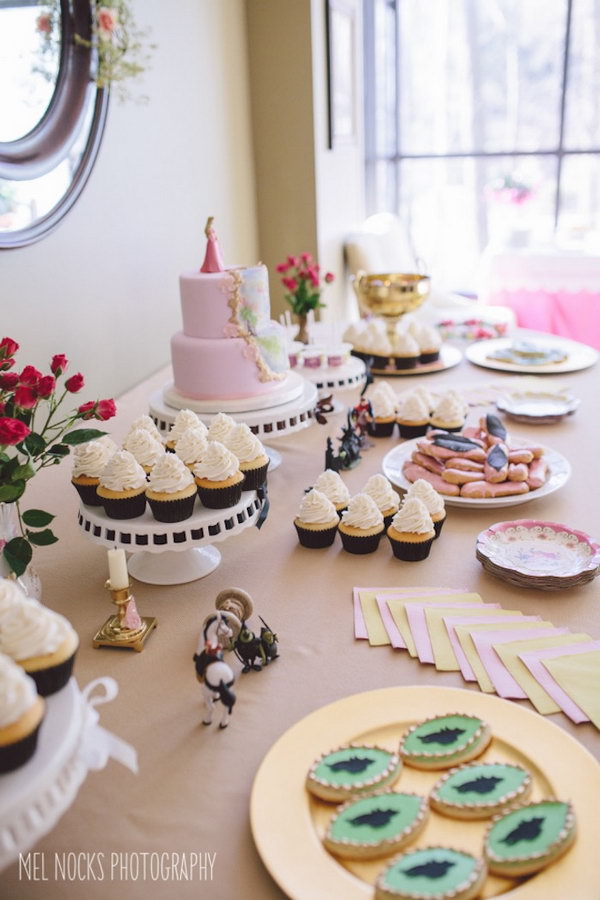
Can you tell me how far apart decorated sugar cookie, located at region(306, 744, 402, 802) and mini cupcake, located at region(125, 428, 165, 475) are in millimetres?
526

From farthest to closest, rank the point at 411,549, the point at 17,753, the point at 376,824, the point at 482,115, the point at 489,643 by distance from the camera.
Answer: the point at 482,115, the point at 411,549, the point at 489,643, the point at 376,824, the point at 17,753

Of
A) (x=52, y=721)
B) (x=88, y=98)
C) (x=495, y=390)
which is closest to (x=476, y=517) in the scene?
(x=495, y=390)

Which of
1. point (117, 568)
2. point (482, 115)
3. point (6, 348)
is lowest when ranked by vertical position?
point (117, 568)

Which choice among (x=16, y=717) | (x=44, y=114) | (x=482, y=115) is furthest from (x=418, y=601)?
(x=482, y=115)

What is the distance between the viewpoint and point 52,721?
60cm

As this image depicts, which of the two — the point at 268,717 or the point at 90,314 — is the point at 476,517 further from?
the point at 90,314

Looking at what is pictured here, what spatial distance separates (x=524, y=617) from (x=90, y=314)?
1325 mm

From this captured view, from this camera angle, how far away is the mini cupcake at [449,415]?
164 centimetres

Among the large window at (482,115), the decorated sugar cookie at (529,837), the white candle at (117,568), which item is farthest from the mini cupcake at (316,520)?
the large window at (482,115)

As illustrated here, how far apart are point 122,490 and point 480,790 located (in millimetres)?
584

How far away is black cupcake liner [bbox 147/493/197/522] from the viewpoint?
1.03m

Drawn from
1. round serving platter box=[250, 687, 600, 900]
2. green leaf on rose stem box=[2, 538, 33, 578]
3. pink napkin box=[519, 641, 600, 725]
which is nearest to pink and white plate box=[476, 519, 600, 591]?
pink napkin box=[519, 641, 600, 725]

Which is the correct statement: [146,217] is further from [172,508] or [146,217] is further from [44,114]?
[172,508]

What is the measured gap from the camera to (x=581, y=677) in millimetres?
884
